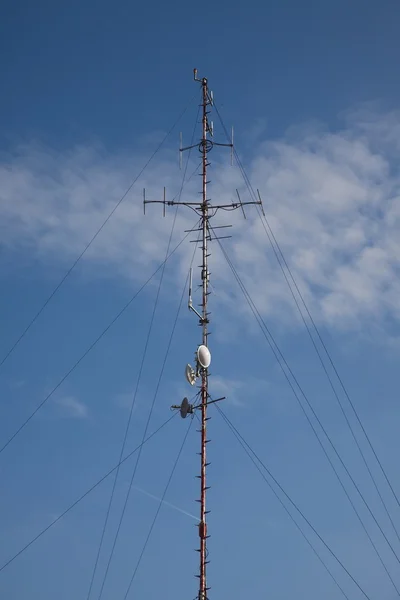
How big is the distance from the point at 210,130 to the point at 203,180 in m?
2.24

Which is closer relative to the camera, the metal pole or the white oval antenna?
the metal pole

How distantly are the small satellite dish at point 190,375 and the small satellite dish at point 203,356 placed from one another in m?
0.44

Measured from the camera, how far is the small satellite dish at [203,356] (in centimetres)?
3259

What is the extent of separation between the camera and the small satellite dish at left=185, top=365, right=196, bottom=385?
32.7m

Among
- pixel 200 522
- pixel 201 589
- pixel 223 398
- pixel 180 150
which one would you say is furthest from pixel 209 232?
pixel 201 589

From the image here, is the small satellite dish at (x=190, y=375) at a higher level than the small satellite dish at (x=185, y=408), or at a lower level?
higher

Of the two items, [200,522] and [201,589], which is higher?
[200,522]

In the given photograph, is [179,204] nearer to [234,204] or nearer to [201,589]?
[234,204]

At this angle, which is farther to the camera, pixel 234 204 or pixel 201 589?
pixel 234 204

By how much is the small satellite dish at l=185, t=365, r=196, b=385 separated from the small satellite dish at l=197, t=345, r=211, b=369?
44 cm

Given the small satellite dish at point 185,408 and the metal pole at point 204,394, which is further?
the small satellite dish at point 185,408

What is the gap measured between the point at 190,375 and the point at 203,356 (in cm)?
83

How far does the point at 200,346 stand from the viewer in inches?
1293

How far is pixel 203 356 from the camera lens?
3262 cm
